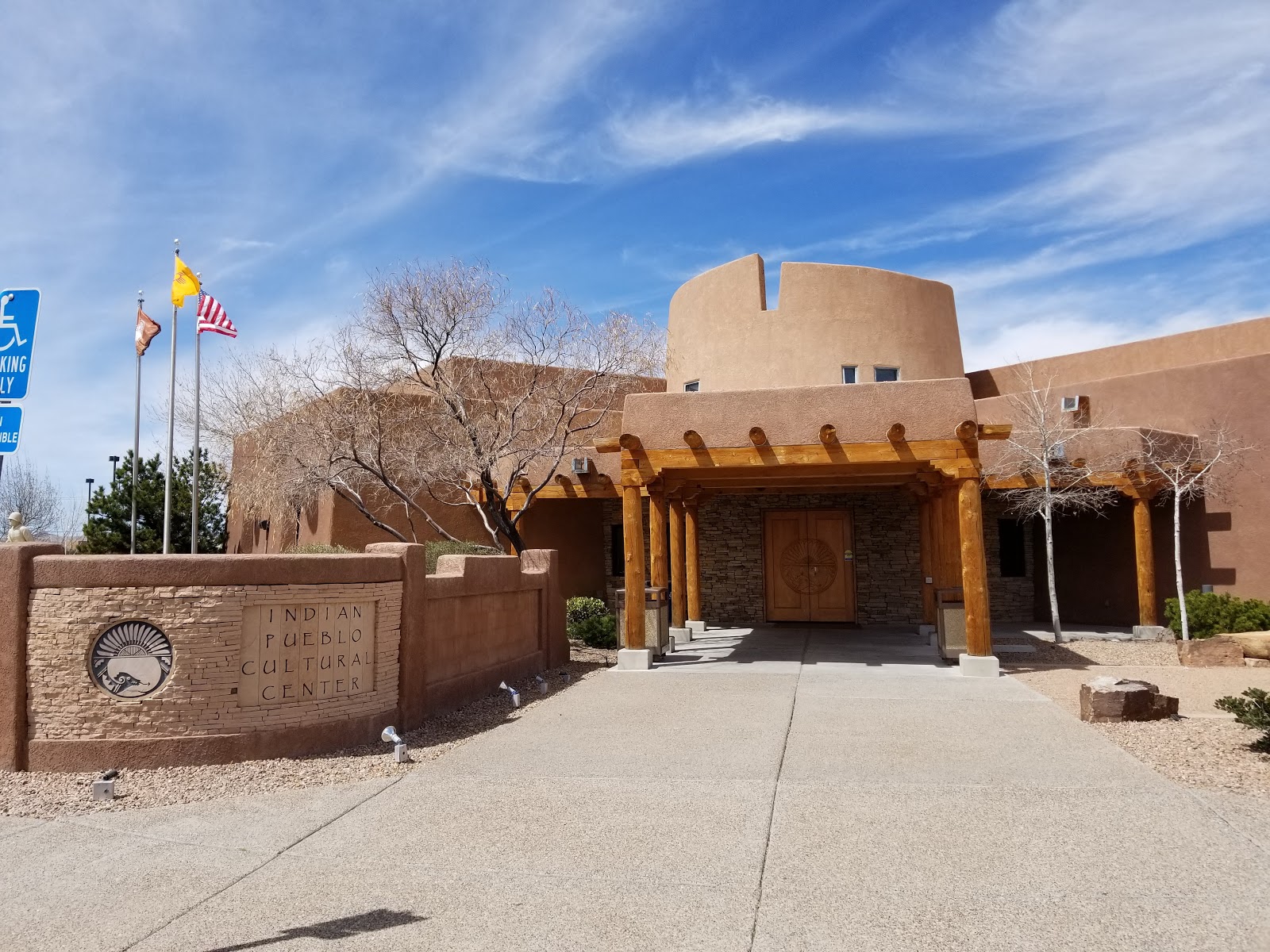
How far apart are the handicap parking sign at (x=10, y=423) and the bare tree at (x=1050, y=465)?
15510mm

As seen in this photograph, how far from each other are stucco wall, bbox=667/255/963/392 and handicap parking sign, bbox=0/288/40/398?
52.1ft

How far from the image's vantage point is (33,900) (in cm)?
460

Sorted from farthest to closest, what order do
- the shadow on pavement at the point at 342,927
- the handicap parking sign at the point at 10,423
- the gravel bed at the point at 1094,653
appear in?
the gravel bed at the point at 1094,653 → the handicap parking sign at the point at 10,423 → the shadow on pavement at the point at 342,927

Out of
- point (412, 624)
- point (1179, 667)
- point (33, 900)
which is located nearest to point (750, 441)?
point (412, 624)

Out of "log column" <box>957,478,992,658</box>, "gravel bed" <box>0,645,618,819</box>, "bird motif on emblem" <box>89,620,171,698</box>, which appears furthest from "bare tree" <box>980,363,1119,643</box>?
"bird motif on emblem" <box>89,620,171,698</box>

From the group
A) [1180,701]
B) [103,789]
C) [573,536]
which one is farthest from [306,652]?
[573,536]

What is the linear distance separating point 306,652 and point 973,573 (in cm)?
855

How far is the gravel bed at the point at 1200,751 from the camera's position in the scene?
262 inches

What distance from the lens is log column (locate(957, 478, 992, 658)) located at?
12.2 meters

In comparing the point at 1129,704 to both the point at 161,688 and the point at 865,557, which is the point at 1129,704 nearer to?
the point at 161,688

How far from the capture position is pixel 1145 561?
56.2 ft

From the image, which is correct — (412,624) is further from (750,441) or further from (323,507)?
(323,507)

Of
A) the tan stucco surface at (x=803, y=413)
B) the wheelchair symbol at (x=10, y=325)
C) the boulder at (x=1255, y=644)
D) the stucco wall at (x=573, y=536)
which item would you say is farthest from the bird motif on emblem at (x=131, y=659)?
the boulder at (x=1255, y=644)

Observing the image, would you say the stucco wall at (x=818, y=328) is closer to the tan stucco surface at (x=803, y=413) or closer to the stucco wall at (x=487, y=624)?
the tan stucco surface at (x=803, y=413)
